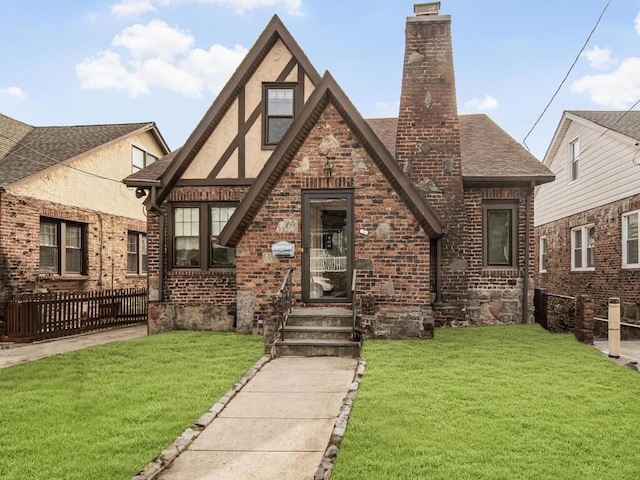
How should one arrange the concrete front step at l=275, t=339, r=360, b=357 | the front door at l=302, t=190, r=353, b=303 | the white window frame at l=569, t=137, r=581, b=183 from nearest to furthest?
the concrete front step at l=275, t=339, r=360, b=357
the front door at l=302, t=190, r=353, b=303
the white window frame at l=569, t=137, r=581, b=183

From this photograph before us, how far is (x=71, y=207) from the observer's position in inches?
661

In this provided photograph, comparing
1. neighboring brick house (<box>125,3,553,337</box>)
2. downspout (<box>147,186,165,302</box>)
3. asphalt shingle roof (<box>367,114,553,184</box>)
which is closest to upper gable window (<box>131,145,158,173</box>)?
neighboring brick house (<box>125,3,553,337</box>)

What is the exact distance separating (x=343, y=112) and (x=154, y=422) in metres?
7.34

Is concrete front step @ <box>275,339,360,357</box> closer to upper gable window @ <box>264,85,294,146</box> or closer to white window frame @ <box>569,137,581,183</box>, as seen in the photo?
upper gable window @ <box>264,85,294,146</box>

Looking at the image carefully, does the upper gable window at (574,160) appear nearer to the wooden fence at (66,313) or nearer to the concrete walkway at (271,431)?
the concrete walkway at (271,431)

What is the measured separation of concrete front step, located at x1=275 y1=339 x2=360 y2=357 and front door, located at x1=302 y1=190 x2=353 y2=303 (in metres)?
1.75

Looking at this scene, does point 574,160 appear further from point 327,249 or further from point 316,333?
point 316,333

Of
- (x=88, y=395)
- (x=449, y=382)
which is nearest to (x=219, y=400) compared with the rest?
(x=88, y=395)

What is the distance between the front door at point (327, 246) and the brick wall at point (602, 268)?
26.5 feet

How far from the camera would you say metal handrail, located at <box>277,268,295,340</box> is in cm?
980

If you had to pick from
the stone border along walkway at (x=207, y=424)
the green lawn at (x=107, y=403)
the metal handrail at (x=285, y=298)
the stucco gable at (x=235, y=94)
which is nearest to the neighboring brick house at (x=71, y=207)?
the stucco gable at (x=235, y=94)

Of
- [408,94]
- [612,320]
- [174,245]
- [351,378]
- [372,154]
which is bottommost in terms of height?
[351,378]

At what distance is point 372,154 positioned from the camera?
10812mm

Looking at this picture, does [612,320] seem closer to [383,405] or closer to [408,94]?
[383,405]
